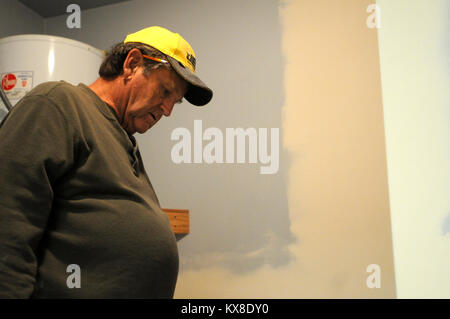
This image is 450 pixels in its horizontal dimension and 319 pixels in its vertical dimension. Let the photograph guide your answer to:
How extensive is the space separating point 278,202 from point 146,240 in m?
0.89

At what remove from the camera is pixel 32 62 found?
138 cm

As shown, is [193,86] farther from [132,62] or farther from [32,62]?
[32,62]

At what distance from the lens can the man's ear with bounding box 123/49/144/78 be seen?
80 cm

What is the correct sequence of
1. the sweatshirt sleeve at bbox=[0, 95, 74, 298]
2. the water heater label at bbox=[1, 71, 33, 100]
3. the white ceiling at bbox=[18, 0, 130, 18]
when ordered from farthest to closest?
the white ceiling at bbox=[18, 0, 130, 18] < the water heater label at bbox=[1, 71, 33, 100] < the sweatshirt sleeve at bbox=[0, 95, 74, 298]

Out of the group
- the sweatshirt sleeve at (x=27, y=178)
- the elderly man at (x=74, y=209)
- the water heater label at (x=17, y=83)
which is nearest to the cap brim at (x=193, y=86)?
the elderly man at (x=74, y=209)

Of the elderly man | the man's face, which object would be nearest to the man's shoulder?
the elderly man

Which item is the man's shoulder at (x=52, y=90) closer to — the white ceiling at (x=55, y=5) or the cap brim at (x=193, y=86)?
the cap brim at (x=193, y=86)

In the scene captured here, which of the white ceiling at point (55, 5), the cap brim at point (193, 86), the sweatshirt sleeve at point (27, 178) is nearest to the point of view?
the sweatshirt sleeve at point (27, 178)

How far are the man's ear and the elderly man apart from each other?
0.10 m

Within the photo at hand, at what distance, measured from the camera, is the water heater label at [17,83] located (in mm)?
1344

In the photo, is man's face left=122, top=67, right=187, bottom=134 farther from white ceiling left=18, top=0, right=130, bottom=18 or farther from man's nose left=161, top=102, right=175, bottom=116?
white ceiling left=18, top=0, right=130, bottom=18

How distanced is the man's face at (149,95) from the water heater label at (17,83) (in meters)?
0.74
